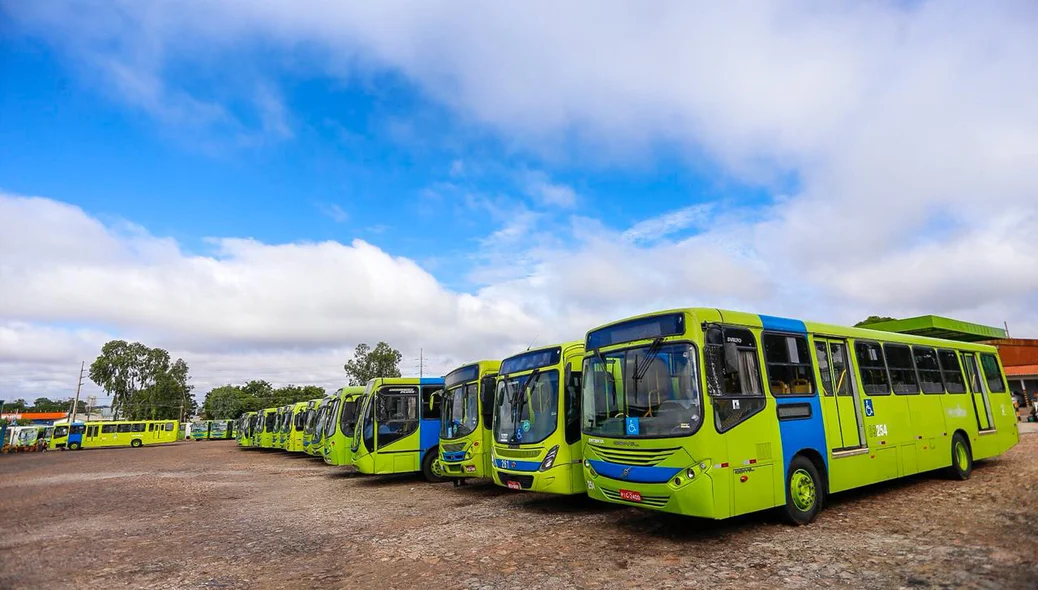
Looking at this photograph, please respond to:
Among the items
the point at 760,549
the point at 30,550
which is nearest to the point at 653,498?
the point at 760,549

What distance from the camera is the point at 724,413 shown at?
7.07 meters

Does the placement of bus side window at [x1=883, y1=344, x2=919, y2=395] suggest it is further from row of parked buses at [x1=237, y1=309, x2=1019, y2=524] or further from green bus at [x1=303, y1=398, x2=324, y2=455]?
green bus at [x1=303, y1=398, x2=324, y2=455]

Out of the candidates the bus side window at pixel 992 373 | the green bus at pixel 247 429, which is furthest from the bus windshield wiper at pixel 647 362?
the green bus at pixel 247 429

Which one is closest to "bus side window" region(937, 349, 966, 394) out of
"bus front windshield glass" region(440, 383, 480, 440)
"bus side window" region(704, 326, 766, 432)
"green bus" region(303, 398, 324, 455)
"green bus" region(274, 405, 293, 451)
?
"bus side window" region(704, 326, 766, 432)

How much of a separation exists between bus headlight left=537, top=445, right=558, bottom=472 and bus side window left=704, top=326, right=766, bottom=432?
11.4 ft

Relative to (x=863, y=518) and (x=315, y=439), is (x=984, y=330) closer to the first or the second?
(x=863, y=518)

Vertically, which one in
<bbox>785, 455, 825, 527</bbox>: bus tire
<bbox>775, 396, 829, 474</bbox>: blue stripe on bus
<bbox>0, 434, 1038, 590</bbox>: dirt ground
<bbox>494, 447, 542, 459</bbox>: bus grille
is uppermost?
<bbox>775, 396, 829, 474</bbox>: blue stripe on bus

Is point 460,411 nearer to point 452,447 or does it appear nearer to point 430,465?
point 452,447

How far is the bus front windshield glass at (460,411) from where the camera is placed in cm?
1290

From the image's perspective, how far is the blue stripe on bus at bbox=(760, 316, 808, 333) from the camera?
828cm

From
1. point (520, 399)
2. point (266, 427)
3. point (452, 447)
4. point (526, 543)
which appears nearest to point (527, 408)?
point (520, 399)

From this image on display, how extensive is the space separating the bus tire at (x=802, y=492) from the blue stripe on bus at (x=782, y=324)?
1881 millimetres

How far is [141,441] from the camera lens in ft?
173

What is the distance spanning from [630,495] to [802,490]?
2.68 metres
